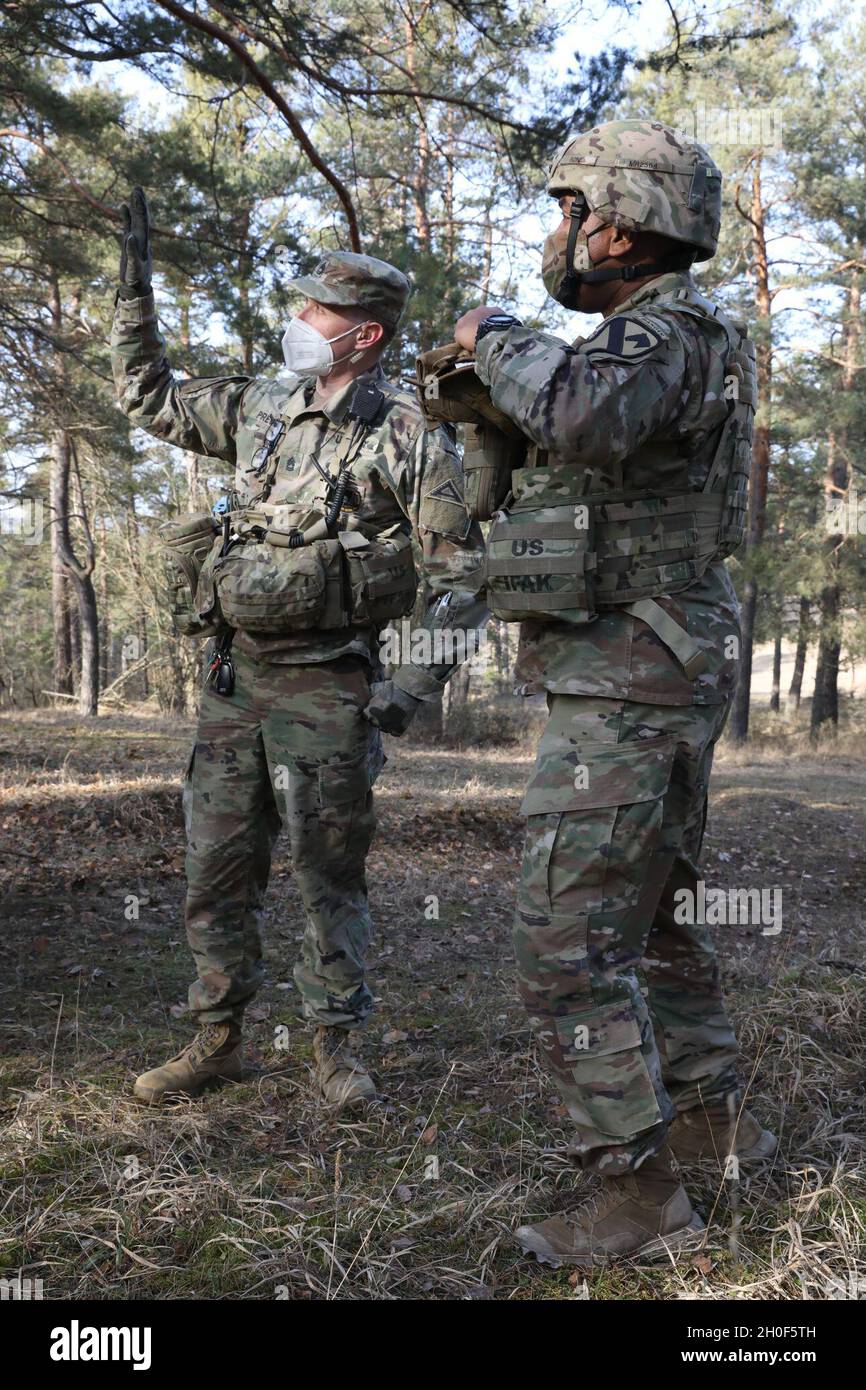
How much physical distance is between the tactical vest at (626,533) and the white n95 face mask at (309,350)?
126 cm

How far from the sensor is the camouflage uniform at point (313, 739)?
3.35 meters

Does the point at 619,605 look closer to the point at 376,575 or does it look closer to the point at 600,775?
the point at 600,775

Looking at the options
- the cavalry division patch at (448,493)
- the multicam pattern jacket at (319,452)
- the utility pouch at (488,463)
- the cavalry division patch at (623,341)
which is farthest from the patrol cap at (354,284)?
the cavalry division patch at (623,341)

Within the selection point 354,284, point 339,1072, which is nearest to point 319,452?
point 354,284

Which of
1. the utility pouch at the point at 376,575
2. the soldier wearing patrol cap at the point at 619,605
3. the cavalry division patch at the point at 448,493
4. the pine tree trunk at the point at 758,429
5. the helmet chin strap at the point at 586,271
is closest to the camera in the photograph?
the soldier wearing patrol cap at the point at 619,605

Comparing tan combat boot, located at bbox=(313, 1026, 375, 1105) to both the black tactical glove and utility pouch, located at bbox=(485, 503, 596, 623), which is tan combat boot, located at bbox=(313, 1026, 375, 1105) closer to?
utility pouch, located at bbox=(485, 503, 596, 623)

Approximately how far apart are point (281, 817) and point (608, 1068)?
152cm

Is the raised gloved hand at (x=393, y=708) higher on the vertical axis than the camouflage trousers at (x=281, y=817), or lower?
higher

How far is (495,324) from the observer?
2.36 meters

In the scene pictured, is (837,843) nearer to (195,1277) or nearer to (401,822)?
(401,822)

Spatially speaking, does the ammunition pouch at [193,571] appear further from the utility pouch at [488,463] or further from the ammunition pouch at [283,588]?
the utility pouch at [488,463]

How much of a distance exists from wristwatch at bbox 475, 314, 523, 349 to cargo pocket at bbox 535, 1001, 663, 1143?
4.97ft

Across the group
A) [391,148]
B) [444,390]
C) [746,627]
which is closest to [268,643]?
[444,390]

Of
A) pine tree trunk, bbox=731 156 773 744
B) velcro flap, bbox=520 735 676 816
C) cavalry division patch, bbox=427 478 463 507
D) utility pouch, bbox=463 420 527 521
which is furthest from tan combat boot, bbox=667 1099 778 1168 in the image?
pine tree trunk, bbox=731 156 773 744
